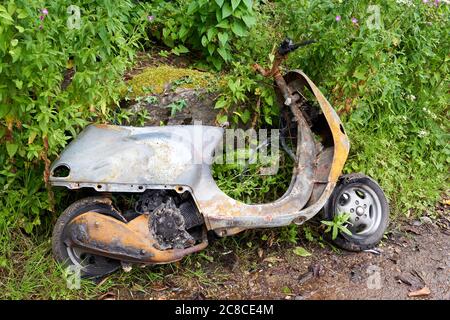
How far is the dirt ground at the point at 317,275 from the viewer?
3.95 metres

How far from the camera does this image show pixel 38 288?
12.3 ft

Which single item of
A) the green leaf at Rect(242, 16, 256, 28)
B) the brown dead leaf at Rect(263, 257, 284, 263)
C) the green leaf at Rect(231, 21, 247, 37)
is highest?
the green leaf at Rect(242, 16, 256, 28)

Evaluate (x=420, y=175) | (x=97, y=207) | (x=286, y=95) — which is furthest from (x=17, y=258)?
(x=420, y=175)

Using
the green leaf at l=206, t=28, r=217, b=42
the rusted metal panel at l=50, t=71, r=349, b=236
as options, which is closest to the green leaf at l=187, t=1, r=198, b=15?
the green leaf at l=206, t=28, r=217, b=42

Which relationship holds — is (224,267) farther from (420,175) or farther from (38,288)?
(420,175)

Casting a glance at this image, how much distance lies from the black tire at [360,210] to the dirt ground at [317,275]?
0.09 m

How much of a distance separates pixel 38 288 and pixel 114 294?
495 mm

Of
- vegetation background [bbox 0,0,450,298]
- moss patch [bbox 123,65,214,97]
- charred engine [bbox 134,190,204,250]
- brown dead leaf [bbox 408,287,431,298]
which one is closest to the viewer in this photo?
vegetation background [bbox 0,0,450,298]

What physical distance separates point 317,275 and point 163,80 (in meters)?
1.97

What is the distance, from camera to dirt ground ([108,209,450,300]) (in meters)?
3.95

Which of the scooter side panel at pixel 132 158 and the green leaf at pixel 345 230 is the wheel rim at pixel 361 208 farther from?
the scooter side panel at pixel 132 158

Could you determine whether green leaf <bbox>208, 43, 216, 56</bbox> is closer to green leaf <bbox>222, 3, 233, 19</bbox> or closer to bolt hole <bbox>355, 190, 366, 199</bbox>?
green leaf <bbox>222, 3, 233, 19</bbox>

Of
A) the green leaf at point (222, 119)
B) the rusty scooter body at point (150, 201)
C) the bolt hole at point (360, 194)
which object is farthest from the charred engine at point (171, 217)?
the bolt hole at point (360, 194)

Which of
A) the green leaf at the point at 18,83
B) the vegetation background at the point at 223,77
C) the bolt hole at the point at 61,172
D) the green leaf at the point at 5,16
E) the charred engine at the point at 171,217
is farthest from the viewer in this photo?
the bolt hole at the point at 61,172
